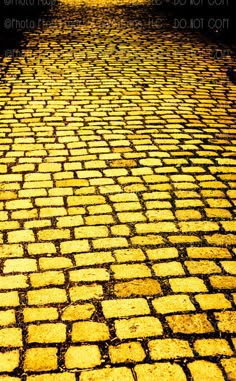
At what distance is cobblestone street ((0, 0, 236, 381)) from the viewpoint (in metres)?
2.27

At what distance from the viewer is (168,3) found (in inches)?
616

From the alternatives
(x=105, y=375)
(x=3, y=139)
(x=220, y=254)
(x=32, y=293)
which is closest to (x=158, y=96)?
(x=3, y=139)

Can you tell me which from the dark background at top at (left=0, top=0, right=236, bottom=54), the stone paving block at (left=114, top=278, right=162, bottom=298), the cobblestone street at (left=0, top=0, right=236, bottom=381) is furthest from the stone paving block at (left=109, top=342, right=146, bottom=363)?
the dark background at top at (left=0, top=0, right=236, bottom=54)

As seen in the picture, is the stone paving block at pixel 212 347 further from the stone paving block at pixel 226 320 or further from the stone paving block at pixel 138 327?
the stone paving block at pixel 138 327

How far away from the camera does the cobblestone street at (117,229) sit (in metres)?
2.27

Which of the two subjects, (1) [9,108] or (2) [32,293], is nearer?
(2) [32,293]

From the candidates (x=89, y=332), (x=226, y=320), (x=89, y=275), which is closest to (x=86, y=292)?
(x=89, y=275)

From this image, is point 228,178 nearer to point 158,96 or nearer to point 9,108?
point 158,96

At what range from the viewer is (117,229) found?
3.26 metres

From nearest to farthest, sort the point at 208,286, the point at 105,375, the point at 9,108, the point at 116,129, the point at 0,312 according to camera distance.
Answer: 1. the point at 105,375
2. the point at 0,312
3. the point at 208,286
4. the point at 116,129
5. the point at 9,108

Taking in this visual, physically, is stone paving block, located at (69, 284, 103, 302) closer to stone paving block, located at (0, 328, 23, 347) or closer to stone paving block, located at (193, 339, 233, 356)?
stone paving block, located at (0, 328, 23, 347)

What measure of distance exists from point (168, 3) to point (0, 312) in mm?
15281

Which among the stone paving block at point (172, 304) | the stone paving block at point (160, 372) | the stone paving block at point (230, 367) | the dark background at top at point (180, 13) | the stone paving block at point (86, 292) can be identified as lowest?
the stone paving block at point (230, 367)

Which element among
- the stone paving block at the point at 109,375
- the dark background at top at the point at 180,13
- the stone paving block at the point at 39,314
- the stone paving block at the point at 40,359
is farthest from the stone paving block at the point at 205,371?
the dark background at top at the point at 180,13
